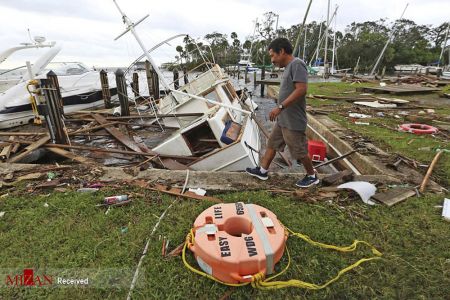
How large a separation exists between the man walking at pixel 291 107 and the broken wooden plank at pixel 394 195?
0.84m

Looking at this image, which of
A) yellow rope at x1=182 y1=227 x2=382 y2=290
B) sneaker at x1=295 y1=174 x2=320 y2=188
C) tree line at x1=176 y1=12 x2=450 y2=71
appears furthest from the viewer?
tree line at x1=176 y1=12 x2=450 y2=71

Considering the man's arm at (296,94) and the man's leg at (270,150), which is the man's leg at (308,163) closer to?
the man's leg at (270,150)

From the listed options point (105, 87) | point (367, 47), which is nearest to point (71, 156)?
point (105, 87)

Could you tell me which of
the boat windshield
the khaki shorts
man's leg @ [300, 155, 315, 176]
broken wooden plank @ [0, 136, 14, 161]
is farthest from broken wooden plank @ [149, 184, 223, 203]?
the boat windshield

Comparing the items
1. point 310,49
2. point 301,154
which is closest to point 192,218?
point 301,154

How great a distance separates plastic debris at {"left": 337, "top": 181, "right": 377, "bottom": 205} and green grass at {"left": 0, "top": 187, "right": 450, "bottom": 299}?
6.4 inches

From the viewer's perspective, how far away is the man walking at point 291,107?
10.9 ft

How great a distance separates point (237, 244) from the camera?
2.30 meters

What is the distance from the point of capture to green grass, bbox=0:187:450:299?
2.16 meters

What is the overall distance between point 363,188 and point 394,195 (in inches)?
15.8

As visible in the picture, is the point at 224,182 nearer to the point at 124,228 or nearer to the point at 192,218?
the point at 192,218

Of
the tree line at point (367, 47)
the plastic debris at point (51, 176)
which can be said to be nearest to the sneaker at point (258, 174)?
the plastic debris at point (51, 176)

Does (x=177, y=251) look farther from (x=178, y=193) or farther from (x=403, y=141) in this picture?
(x=403, y=141)

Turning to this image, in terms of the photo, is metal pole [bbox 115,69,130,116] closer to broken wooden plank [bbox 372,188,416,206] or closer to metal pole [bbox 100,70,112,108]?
metal pole [bbox 100,70,112,108]
